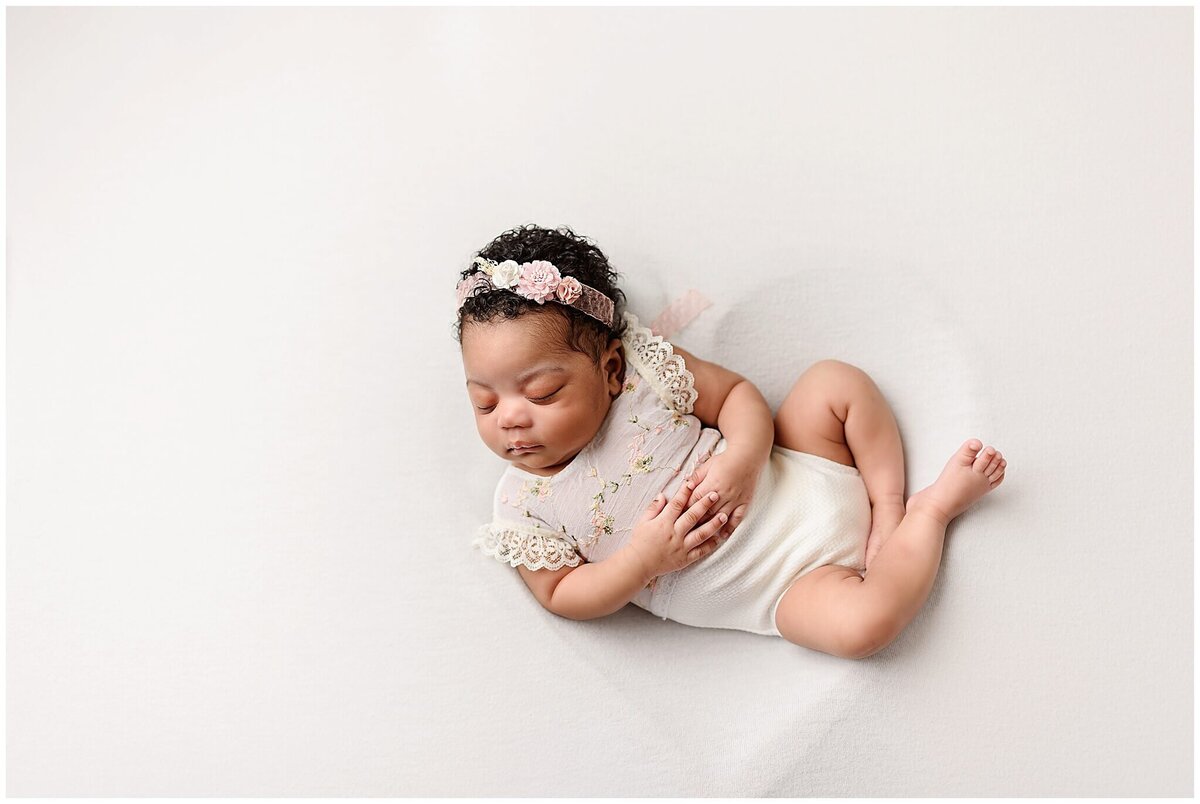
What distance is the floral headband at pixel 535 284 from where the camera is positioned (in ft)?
4.47

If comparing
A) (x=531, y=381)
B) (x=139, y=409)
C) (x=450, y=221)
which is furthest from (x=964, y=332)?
(x=139, y=409)

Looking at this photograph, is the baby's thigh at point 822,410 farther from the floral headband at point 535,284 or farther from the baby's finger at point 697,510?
the floral headband at point 535,284

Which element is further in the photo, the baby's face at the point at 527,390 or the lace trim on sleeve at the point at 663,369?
the lace trim on sleeve at the point at 663,369

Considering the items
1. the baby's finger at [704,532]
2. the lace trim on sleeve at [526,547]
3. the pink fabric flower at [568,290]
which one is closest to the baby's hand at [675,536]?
the baby's finger at [704,532]

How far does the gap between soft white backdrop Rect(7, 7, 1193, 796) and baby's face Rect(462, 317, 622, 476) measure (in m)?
0.14

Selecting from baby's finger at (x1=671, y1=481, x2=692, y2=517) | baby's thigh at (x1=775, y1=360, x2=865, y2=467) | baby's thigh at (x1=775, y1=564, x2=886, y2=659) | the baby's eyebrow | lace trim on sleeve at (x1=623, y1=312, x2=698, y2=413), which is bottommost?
baby's thigh at (x1=775, y1=564, x2=886, y2=659)

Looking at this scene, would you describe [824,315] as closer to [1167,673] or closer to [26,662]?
[1167,673]

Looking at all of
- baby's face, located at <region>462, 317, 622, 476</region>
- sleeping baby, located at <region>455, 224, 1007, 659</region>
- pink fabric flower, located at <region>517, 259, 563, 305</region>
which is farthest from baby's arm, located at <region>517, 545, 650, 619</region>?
pink fabric flower, located at <region>517, 259, 563, 305</region>

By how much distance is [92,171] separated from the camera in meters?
1.61

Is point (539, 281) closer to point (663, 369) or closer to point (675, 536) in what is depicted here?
point (663, 369)

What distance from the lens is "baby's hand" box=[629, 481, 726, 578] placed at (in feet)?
4.61

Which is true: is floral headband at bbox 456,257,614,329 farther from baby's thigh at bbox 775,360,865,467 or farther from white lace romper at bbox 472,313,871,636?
baby's thigh at bbox 775,360,865,467

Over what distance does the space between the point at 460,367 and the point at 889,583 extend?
72cm

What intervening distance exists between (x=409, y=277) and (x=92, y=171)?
0.57 m
